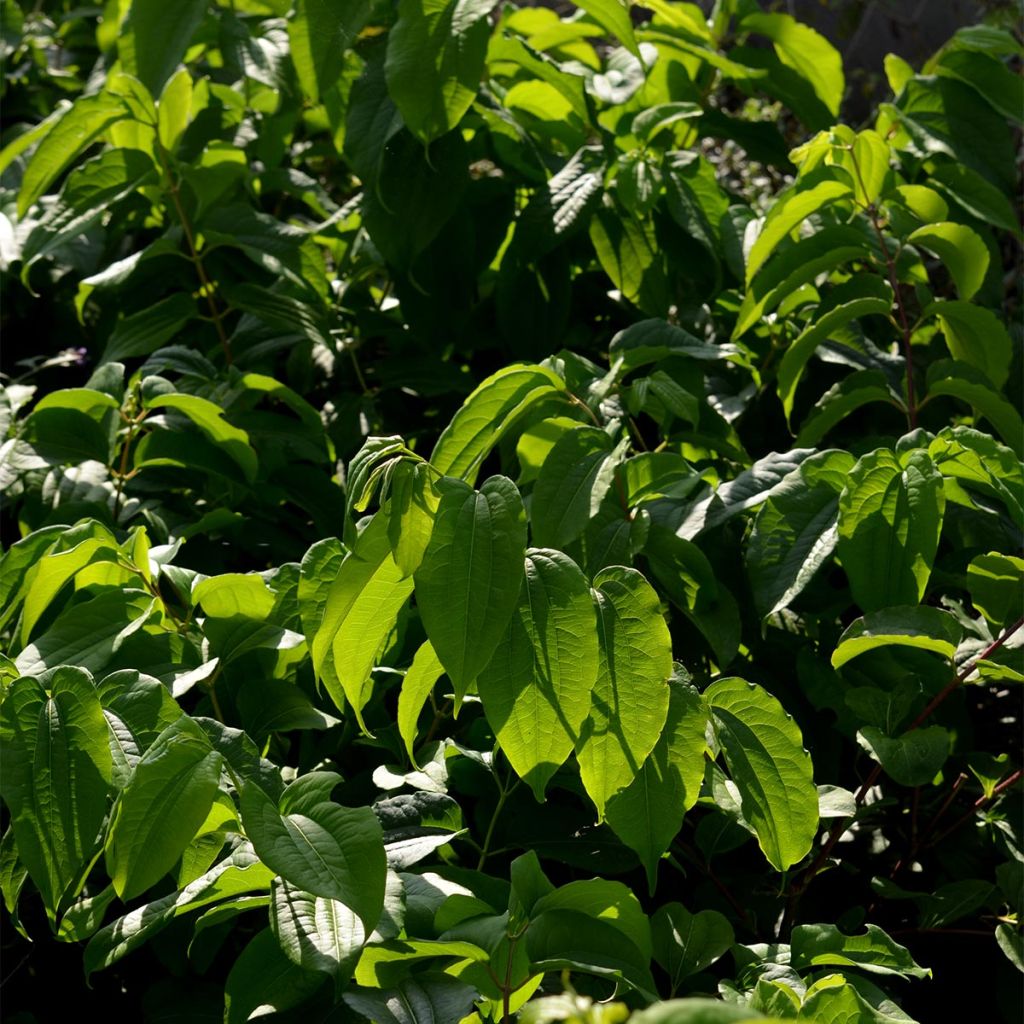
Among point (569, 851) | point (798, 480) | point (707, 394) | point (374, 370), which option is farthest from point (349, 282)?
point (569, 851)

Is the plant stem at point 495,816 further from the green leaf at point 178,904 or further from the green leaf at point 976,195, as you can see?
the green leaf at point 976,195

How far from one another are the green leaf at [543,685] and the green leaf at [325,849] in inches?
5.2

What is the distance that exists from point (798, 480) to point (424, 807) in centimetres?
55

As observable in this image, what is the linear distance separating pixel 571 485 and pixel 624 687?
0.31m

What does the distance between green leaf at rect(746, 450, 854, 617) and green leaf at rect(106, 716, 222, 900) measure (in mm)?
632

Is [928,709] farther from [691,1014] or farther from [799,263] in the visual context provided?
[691,1014]

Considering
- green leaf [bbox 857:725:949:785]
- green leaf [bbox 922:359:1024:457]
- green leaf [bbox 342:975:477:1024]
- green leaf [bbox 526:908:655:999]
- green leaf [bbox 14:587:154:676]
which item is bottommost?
green leaf [bbox 857:725:949:785]

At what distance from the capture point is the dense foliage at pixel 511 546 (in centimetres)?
101

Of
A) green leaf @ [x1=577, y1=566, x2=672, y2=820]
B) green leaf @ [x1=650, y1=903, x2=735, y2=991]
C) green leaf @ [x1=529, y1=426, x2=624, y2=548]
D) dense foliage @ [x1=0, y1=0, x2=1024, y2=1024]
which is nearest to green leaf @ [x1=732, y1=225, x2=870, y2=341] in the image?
dense foliage @ [x1=0, y1=0, x2=1024, y2=1024]

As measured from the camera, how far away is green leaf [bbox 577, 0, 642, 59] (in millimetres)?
1772

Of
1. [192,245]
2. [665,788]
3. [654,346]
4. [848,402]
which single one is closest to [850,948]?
[665,788]

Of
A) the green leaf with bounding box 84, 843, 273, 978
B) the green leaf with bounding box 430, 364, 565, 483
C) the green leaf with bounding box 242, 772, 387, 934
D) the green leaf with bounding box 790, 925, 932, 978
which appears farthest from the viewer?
the green leaf with bounding box 430, 364, 565, 483

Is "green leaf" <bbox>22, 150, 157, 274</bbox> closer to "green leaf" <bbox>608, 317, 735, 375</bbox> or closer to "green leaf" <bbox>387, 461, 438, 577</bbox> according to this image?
"green leaf" <bbox>608, 317, 735, 375</bbox>

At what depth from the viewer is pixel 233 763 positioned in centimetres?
113
